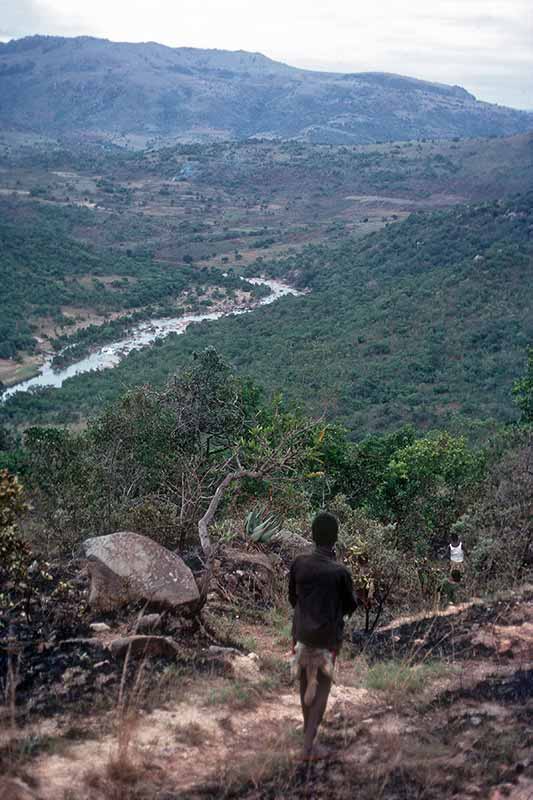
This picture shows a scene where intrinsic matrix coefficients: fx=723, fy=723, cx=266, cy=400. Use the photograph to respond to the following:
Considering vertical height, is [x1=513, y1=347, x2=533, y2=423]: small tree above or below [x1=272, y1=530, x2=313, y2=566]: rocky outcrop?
above

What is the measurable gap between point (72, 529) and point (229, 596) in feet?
9.39

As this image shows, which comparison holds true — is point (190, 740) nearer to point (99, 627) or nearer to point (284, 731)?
point (284, 731)

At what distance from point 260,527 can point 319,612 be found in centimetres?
433

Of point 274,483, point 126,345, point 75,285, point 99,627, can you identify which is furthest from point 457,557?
point 75,285

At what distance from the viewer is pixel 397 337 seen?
124ft

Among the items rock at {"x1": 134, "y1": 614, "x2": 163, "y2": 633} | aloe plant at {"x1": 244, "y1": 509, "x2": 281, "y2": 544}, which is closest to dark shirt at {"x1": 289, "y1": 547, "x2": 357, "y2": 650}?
rock at {"x1": 134, "y1": 614, "x2": 163, "y2": 633}

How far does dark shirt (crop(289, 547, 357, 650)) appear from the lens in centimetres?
400

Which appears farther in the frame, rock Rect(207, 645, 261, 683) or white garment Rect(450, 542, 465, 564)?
white garment Rect(450, 542, 465, 564)

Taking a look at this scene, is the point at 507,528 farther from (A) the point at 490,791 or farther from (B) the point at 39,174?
(B) the point at 39,174

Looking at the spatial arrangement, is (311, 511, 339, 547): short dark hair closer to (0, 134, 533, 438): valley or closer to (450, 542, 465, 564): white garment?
(450, 542, 465, 564): white garment

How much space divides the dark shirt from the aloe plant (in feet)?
13.9

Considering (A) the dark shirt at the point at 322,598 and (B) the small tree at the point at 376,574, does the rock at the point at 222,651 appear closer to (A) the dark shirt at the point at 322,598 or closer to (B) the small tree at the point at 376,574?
(B) the small tree at the point at 376,574

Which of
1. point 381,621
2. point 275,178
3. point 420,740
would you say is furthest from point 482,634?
point 275,178

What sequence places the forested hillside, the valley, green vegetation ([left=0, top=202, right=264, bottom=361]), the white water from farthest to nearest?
1. the valley
2. green vegetation ([left=0, top=202, right=264, bottom=361])
3. the white water
4. the forested hillside
